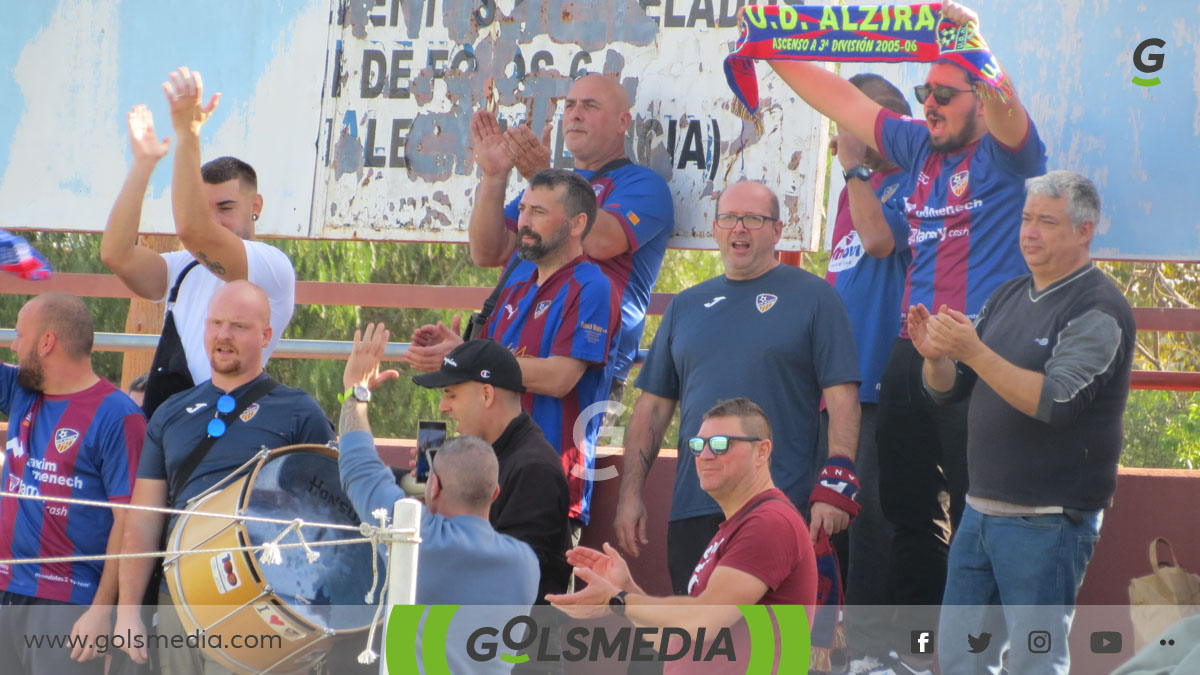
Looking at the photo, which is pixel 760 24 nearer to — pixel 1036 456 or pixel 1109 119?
pixel 1109 119

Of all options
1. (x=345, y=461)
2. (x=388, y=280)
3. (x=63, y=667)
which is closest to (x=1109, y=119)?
(x=345, y=461)

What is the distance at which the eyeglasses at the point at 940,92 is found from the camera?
502cm

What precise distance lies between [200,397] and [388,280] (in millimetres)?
10369

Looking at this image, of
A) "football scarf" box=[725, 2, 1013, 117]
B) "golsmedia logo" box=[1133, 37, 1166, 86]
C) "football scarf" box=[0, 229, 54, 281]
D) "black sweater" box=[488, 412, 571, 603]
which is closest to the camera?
"football scarf" box=[0, 229, 54, 281]

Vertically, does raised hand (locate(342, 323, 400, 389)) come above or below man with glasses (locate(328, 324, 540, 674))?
above

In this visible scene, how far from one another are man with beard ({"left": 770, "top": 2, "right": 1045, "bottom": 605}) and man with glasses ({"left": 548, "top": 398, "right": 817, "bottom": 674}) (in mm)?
1018

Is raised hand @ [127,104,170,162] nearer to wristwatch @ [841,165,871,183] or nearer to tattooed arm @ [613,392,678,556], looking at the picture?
tattooed arm @ [613,392,678,556]

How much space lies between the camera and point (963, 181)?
16.3ft

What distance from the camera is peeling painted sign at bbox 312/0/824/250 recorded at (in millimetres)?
5891

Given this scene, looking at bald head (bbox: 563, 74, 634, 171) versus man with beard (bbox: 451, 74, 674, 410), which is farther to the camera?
bald head (bbox: 563, 74, 634, 171)

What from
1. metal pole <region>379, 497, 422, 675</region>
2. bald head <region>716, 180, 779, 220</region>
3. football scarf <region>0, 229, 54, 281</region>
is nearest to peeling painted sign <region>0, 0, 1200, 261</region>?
bald head <region>716, 180, 779, 220</region>

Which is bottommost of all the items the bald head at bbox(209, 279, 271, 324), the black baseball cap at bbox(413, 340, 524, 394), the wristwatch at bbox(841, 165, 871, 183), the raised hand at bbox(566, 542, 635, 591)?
the raised hand at bbox(566, 542, 635, 591)

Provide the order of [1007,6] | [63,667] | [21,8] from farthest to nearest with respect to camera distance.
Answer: [21,8], [1007,6], [63,667]

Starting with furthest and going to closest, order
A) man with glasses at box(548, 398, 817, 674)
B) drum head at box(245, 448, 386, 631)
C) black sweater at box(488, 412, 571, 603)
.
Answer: black sweater at box(488, 412, 571, 603) → drum head at box(245, 448, 386, 631) → man with glasses at box(548, 398, 817, 674)
